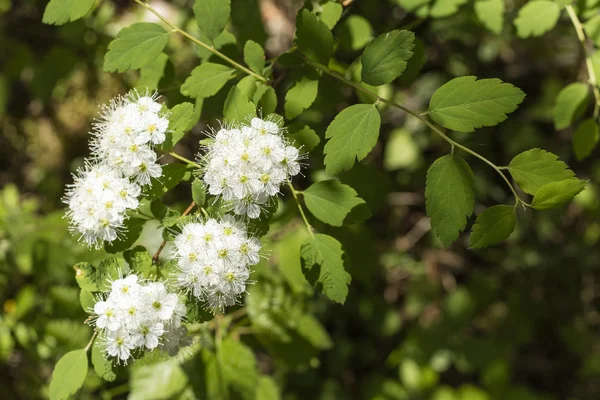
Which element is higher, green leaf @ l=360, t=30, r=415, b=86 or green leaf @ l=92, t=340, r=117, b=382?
green leaf @ l=360, t=30, r=415, b=86

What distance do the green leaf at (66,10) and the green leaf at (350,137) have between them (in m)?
0.65

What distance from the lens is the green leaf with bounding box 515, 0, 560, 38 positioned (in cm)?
165

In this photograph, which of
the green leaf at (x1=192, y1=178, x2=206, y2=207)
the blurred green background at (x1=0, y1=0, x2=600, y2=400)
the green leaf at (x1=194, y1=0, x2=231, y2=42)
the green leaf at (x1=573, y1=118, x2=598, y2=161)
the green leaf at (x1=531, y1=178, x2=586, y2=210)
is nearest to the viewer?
the green leaf at (x1=531, y1=178, x2=586, y2=210)

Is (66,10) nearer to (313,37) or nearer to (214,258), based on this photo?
(313,37)

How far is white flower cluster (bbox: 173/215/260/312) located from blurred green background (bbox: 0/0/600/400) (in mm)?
→ 1204

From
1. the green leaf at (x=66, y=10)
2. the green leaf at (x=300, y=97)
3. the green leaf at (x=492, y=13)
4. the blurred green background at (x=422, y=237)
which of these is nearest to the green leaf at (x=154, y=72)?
the green leaf at (x=66, y=10)

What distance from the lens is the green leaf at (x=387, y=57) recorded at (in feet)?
3.88

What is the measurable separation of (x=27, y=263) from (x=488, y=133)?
7.62 ft

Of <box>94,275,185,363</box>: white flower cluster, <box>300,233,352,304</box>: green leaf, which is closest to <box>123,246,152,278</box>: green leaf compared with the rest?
<box>94,275,185,363</box>: white flower cluster

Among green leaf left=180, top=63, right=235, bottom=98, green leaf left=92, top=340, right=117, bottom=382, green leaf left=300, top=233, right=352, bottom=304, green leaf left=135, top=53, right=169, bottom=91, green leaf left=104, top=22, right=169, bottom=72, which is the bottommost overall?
green leaf left=92, top=340, right=117, bottom=382

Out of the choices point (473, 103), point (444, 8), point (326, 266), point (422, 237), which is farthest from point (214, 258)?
point (422, 237)

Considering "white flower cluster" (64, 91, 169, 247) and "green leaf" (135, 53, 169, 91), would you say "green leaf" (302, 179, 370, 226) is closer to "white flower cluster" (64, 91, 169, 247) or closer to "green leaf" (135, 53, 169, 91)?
"white flower cluster" (64, 91, 169, 247)

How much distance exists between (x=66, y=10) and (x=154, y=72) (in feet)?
1.03

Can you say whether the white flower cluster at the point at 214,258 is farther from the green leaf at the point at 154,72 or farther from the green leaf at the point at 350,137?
the green leaf at the point at 154,72
